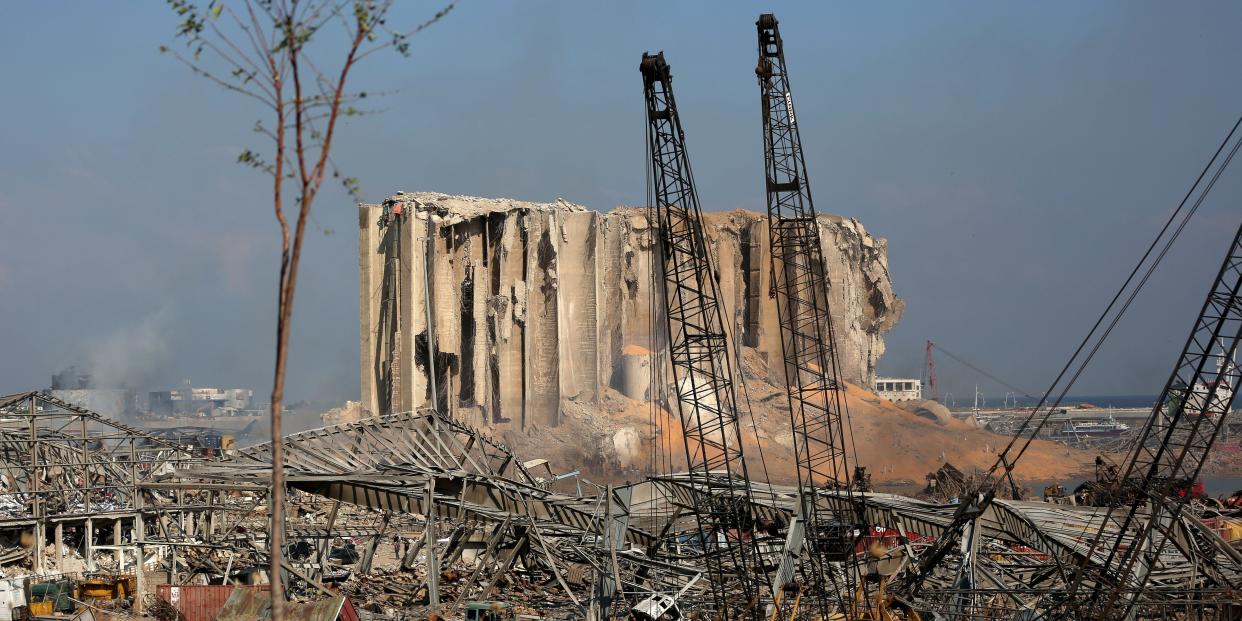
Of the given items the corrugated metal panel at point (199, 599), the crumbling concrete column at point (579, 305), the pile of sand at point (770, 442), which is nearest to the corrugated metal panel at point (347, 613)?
the corrugated metal panel at point (199, 599)

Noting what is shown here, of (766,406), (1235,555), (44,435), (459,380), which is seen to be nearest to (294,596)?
(44,435)

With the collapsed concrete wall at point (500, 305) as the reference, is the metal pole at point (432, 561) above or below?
below

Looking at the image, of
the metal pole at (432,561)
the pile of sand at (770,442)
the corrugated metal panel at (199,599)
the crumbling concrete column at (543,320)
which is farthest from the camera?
the crumbling concrete column at (543,320)

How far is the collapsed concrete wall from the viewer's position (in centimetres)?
8575

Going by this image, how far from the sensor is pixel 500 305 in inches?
3516

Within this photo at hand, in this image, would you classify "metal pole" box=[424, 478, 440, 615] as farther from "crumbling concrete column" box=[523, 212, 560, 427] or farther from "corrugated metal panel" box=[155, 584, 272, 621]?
"crumbling concrete column" box=[523, 212, 560, 427]

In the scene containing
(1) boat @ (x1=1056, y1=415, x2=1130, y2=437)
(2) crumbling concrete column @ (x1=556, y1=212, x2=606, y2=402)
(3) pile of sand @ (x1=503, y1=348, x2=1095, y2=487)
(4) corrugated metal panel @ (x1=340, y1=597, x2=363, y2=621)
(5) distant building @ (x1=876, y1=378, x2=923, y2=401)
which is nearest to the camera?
(4) corrugated metal panel @ (x1=340, y1=597, x2=363, y2=621)

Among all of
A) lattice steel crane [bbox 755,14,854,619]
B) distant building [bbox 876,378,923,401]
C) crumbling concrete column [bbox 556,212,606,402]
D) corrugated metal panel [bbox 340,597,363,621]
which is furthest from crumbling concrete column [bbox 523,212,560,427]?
distant building [bbox 876,378,923,401]

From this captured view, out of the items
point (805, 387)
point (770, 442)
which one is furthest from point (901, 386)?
point (805, 387)

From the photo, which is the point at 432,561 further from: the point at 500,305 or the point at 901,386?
the point at 901,386

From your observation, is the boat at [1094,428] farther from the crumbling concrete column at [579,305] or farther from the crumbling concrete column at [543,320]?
the crumbling concrete column at [543,320]

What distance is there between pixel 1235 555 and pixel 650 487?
561 inches

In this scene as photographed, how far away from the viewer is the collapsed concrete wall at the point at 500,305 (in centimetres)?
8575

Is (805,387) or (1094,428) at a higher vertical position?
(805,387)
